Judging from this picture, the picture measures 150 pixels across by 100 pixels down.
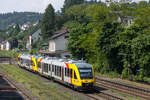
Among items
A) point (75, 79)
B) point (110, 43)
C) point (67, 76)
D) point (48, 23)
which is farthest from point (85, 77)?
point (48, 23)

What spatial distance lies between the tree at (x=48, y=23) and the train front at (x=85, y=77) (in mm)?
89110

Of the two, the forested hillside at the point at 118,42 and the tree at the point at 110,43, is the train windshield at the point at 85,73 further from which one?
the tree at the point at 110,43

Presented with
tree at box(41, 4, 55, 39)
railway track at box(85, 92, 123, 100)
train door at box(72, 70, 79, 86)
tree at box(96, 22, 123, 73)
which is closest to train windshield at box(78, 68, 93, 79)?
train door at box(72, 70, 79, 86)

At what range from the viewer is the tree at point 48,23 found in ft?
371

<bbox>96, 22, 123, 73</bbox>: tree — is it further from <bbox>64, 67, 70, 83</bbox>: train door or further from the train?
<bbox>64, 67, 70, 83</bbox>: train door

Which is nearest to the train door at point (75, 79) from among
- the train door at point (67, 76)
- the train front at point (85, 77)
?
the train front at point (85, 77)

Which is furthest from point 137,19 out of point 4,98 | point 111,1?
point 4,98

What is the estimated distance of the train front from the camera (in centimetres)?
2310

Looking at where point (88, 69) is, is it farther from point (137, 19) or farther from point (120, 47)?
point (137, 19)

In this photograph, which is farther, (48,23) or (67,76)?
(48,23)

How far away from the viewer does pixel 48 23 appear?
378 feet

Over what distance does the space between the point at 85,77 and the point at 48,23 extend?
3705 inches

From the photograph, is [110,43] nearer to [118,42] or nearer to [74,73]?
[118,42]

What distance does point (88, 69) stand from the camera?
24172mm
